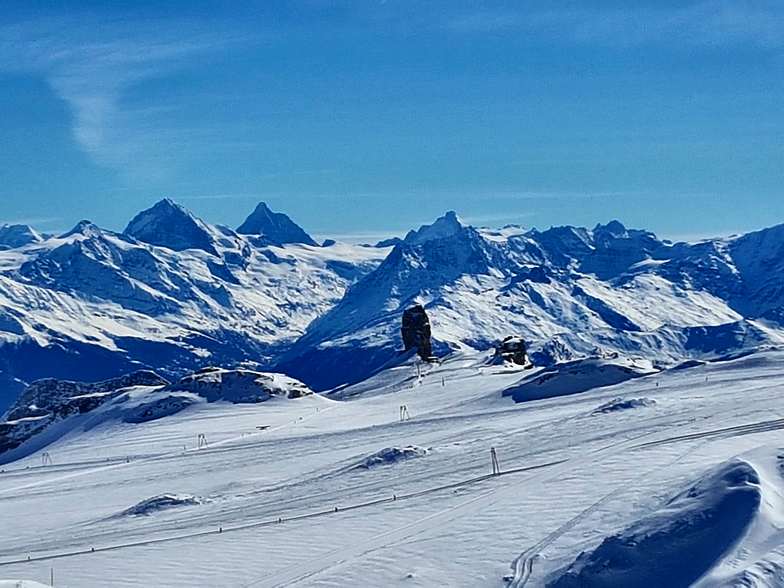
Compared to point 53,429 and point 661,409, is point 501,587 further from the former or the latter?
point 53,429

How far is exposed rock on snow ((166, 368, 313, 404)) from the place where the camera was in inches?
3506

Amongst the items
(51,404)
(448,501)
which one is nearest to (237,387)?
(51,404)

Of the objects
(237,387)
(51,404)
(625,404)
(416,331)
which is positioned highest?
(416,331)

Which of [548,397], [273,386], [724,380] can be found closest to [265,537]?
[724,380]

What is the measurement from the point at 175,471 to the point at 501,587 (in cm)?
3493

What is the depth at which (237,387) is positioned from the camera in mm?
90312

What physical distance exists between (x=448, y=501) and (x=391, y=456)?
10.6 m

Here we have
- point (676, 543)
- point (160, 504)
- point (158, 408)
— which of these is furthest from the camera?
point (158, 408)

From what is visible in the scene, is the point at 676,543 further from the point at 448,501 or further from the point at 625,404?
the point at 625,404

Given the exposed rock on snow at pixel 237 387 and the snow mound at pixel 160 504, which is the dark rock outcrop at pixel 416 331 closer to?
the exposed rock on snow at pixel 237 387

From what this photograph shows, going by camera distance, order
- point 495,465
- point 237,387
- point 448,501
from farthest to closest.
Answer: point 237,387
point 495,465
point 448,501

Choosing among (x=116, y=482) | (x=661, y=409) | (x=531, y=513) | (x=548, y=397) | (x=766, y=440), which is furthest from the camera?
(x=548, y=397)

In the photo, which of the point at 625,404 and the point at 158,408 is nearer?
the point at 625,404

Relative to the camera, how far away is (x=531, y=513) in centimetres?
2950
